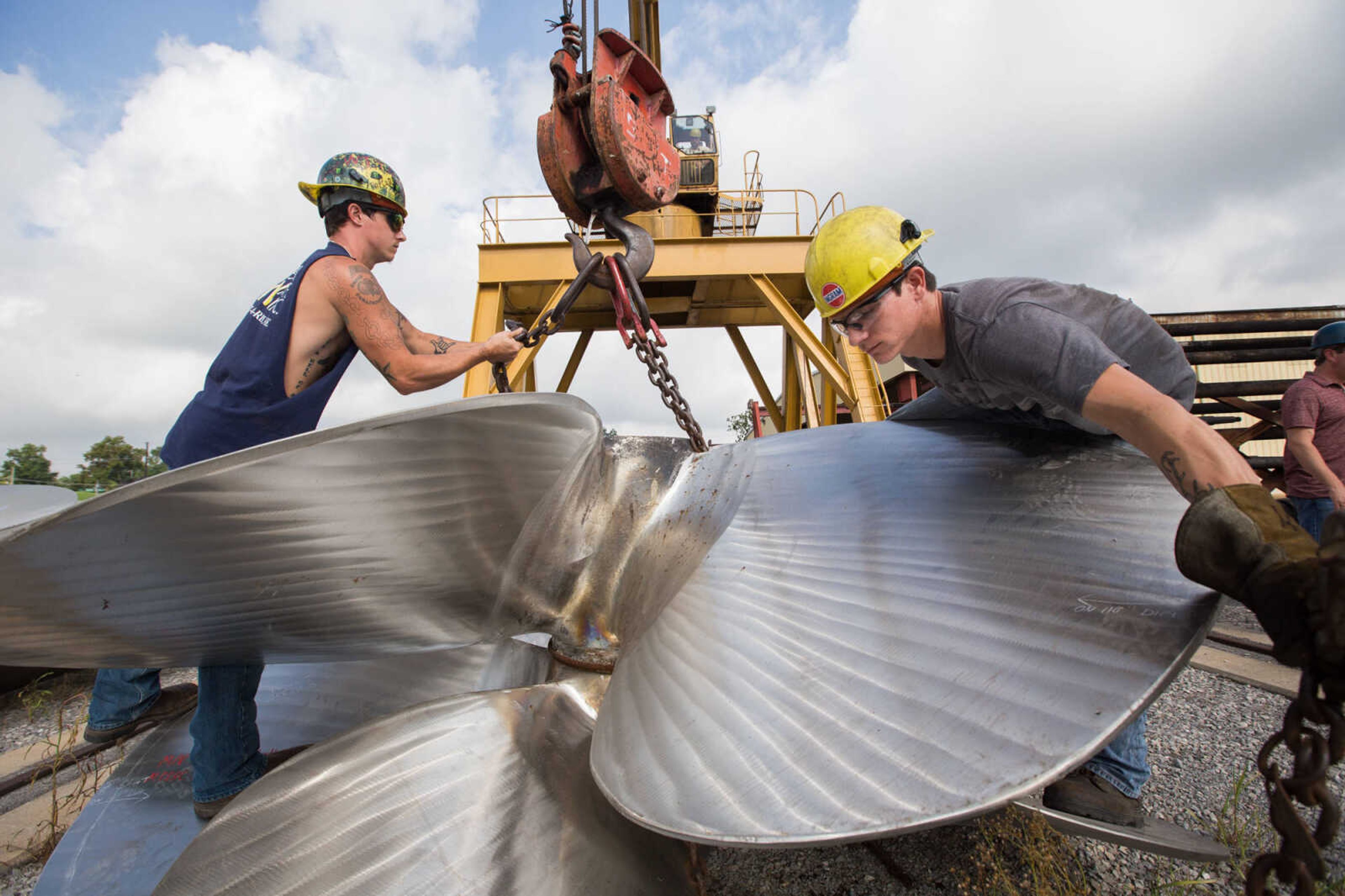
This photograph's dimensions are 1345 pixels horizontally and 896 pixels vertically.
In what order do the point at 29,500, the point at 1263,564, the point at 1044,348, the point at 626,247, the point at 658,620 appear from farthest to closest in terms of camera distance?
1. the point at 29,500
2. the point at 626,247
3. the point at 658,620
4. the point at 1044,348
5. the point at 1263,564

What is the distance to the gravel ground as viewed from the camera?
199cm

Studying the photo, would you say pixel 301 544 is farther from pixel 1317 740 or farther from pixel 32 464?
pixel 32 464

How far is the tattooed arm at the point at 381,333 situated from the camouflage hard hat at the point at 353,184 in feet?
0.97

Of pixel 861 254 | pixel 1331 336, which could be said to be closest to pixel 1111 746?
pixel 861 254

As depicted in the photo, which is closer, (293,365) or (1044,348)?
(1044,348)

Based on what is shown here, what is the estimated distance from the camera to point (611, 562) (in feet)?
6.52

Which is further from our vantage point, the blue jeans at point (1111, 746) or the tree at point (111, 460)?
the tree at point (111, 460)

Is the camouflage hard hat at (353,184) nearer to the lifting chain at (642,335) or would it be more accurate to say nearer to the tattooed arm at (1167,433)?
the lifting chain at (642,335)

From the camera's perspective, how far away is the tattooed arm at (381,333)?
206cm

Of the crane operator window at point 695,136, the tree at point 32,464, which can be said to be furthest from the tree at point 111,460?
the crane operator window at point 695,136

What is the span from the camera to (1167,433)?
1124 millimetres

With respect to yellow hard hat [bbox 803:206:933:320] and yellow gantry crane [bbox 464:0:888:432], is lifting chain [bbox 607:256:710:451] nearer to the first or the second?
yellow hard hat [bbox 803:206:933:320]

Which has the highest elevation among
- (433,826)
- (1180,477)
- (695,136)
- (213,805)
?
(695,136)

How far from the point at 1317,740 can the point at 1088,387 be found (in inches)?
24.1
